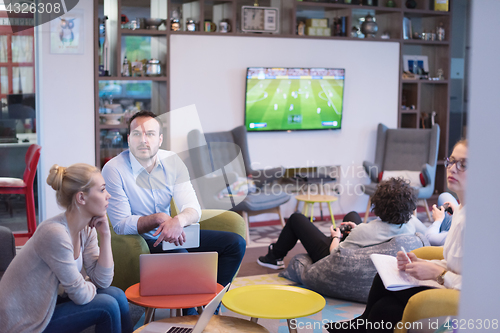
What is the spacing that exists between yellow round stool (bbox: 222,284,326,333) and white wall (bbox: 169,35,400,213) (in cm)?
325

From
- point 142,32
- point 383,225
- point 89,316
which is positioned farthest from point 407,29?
point 89,316

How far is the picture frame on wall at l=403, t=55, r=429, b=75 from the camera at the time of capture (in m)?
6.57

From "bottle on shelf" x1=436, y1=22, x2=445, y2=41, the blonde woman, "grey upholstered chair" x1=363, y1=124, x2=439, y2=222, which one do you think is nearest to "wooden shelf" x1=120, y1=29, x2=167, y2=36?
"grey upholstered chair" x1=363, y1=124, x2=439, y2=222

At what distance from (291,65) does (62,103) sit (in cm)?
252

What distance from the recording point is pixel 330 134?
609 cm

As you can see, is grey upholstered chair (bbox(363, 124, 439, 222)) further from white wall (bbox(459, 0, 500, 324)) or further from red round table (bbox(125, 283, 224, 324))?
white wall (bbox(459, 0, 500, 324))

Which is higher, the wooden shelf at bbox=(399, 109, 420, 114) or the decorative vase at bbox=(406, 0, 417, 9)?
the decorative vase at bbox=(406, 0, 417, 9)

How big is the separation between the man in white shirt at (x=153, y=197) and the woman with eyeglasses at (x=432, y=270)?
0.91 meters

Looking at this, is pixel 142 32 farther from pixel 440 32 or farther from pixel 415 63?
pixel 440 32

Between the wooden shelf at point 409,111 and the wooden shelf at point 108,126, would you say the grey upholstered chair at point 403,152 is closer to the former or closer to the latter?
the wooden shelf at point 409,111

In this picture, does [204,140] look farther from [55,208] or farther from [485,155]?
[485,155]

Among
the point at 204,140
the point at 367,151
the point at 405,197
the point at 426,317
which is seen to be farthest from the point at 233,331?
the point at 367,151

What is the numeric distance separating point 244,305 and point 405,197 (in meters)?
1.23

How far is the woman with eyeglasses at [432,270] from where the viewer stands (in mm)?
1967
